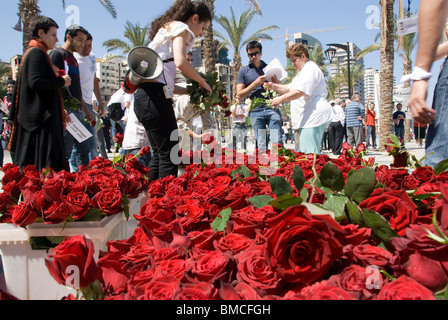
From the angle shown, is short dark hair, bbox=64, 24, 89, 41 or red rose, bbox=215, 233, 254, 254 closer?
red rose, bbox=215, 233, 254, 254

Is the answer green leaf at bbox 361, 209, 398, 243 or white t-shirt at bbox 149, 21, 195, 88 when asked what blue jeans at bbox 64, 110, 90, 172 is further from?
green leaf at bbox 361, 209, 398, 243

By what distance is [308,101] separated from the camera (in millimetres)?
4613

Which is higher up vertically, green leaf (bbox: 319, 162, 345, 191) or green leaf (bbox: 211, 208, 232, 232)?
green leaf (bbox: 319, 162, 345, 191)

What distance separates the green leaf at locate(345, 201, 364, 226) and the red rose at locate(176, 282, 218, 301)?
1.38ft

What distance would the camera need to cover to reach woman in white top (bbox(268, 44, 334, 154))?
4.50 meters

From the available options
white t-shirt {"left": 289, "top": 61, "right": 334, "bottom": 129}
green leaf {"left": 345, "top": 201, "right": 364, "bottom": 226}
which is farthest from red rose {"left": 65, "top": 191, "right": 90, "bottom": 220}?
white t-shirt {"left": 289, "top": 61, "right": 334, "bottom": 129}

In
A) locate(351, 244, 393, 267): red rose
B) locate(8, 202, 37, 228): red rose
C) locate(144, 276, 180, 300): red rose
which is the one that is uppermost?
locate(351, 244, 393, 267): red rose

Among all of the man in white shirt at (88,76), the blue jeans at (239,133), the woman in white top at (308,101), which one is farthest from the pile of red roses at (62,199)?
the blue jeans at (239,133)

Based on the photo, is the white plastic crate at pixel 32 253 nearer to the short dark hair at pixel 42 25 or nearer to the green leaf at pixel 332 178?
the green leaf at pixel 332 178

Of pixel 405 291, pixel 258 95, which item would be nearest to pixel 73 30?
pixel 258 95

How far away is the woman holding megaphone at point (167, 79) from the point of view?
10.3 feet

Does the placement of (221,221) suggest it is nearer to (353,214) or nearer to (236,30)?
(353,214)

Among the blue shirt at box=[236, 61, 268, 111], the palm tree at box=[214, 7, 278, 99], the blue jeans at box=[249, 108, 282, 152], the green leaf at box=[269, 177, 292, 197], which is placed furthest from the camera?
the palm tree at box=[214, 7, 278, 99]

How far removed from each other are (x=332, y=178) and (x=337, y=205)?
0.12 meters
